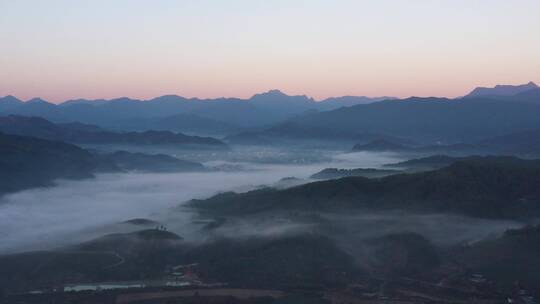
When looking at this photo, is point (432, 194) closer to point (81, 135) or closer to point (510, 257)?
point (510, 257)

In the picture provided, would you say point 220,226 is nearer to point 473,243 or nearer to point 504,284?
point 473,243

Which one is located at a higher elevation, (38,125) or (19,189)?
(38,125)

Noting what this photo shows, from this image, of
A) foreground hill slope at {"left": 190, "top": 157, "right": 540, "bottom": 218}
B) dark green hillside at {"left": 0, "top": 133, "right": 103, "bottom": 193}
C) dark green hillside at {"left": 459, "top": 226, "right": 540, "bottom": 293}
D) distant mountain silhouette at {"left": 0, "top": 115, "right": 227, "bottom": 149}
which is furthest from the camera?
distant mountain silhouette at {"left": 0, "top": 115, "right": 227, "bottom": 149}

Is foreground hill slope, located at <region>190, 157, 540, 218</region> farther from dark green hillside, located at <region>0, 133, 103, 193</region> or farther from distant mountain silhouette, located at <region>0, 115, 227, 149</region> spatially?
distant mountain silhouette, located at <region>0, 115, 227, 149</region>

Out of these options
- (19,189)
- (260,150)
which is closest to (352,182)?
(19,189)

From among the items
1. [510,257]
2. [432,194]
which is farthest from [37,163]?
[510,257]

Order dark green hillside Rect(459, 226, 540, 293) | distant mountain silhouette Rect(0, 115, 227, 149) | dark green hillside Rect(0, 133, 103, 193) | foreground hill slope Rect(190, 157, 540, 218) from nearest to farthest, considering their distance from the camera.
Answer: dark green hillside Rect(459, 226, 540, 293) < foreground hill slope Rect(190, 157, 540, 218) < dark green hillside Rect(0, 133, 103, 193) < distant mountain silhouette Rect(0, 115, 227, 149)

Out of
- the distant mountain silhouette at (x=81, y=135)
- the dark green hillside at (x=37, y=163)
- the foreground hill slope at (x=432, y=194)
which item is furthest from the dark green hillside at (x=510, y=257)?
the distant mountain silhouette at (x=81, y=135)

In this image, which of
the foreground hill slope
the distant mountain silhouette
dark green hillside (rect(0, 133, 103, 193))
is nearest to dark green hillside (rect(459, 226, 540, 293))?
the foreground hill slope

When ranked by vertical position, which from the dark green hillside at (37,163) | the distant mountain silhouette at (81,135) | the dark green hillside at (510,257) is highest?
the distant mountain silhouette at (81,135)

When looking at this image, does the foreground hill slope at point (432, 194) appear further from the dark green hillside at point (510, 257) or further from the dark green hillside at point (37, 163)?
the dark green hillside at point (37, 163)

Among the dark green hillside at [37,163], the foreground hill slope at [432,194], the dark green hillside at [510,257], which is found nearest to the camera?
the dark green hillside at [510,257]
